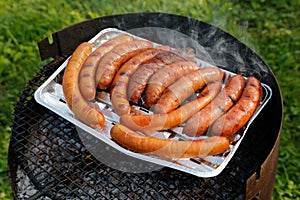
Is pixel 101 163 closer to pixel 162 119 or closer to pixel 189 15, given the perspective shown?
pixel 162 119

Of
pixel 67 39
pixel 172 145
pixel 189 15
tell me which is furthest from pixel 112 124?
pixel 189 15

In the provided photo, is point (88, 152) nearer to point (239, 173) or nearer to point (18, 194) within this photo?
point (18, 194)

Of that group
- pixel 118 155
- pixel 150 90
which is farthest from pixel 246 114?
pixel 118 155

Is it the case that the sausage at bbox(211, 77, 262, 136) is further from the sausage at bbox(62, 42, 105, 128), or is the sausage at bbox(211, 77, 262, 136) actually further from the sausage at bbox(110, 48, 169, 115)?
the sausage at bbox(62, 42, 105, 128)

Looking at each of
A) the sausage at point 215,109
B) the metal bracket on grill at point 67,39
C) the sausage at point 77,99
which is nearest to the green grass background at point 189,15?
the metal bracket on grill at point 67,39

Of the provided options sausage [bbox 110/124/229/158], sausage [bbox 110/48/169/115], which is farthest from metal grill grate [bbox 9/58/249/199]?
sausage [bbox 110/48/169/115]
